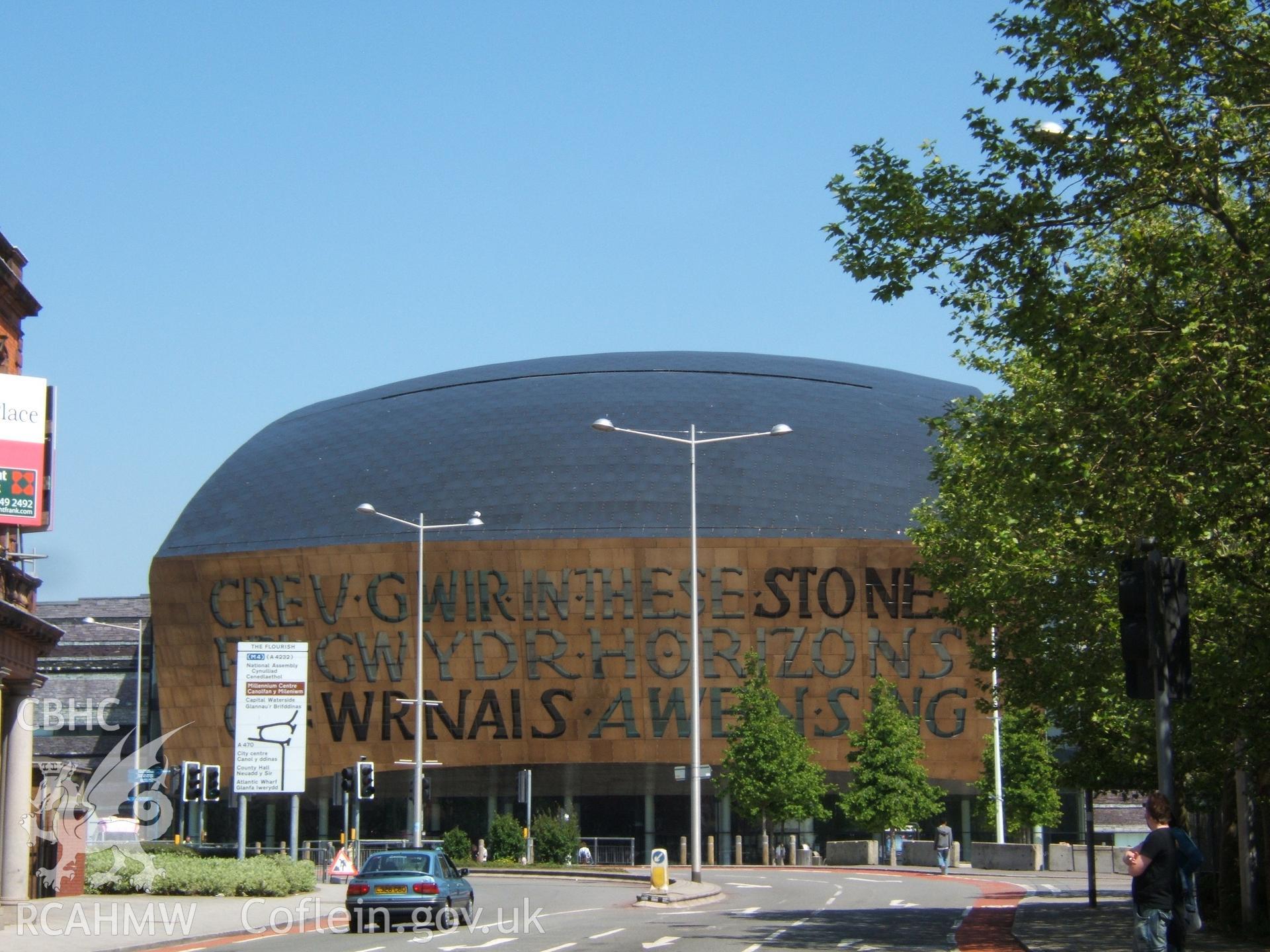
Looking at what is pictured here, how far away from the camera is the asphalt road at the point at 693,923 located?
23.0 meters

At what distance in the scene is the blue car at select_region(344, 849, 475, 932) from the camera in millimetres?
26359

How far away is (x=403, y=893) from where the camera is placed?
26.5 meters

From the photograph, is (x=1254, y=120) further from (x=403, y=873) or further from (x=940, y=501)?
(x=940, y=501)

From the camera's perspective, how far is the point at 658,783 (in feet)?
258

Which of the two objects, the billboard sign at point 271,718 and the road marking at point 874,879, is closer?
the billboard sign at point 271,718

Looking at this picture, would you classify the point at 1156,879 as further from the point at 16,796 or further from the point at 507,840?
the point at 507,840

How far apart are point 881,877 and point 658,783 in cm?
2603

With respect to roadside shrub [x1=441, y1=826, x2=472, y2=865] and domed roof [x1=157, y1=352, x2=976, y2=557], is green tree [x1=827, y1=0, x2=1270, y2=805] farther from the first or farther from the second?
domed roof [x1=157, y1=352, x2=976, y2=557]

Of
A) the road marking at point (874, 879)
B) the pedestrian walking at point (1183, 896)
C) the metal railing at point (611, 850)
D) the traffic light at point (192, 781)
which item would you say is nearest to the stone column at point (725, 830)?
the metal railing at point (611, 850)

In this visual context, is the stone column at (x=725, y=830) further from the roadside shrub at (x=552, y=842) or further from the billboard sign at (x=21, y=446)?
the billboard sign at (x=21, y=446)

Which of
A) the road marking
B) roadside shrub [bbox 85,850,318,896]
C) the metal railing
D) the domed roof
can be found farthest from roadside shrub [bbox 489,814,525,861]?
roadside shrub [bbox 85,850,318,896]

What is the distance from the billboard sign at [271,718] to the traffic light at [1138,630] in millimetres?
25579

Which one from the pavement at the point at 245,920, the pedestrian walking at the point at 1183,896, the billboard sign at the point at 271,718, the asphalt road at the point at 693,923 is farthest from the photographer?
the billboard sign at the point at 271,718

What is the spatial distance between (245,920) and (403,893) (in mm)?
5202
